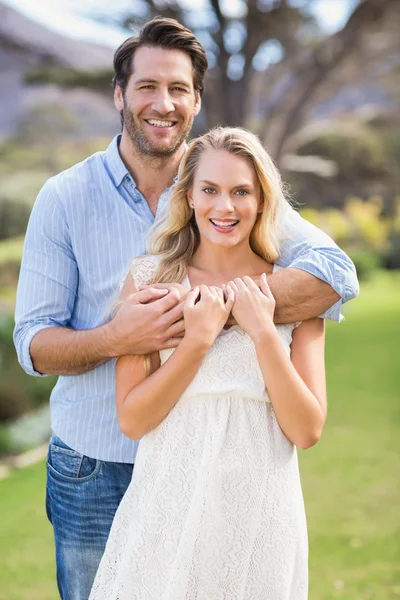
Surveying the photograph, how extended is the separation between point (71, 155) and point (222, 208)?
882 centimetres

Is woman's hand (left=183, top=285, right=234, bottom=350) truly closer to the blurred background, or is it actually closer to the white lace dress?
the white lace dress

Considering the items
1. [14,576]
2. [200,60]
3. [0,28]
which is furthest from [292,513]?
[0,28]

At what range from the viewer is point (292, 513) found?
196cm

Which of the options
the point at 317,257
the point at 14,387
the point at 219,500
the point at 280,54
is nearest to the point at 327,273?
the point at 317,257

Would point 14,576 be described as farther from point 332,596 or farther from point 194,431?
point 194,431

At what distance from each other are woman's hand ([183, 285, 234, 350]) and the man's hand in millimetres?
40

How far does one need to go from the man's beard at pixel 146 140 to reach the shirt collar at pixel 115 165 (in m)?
0.06

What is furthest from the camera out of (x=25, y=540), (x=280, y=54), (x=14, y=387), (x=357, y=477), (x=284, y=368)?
(x=280, y=54)

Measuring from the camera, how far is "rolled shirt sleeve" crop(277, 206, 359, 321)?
2.02m

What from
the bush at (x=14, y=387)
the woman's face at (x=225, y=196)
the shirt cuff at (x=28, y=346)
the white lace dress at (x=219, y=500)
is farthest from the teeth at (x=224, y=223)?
the bush at (x=14, y=387)

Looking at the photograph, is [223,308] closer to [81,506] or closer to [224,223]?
[224,223]

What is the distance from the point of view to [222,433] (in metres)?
1.94

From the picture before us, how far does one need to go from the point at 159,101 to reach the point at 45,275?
1.71 feet

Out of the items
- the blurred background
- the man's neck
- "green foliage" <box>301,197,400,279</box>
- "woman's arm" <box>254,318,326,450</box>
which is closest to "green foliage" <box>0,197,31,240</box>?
the blurred background
